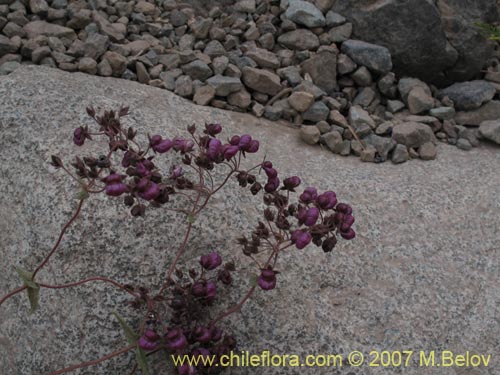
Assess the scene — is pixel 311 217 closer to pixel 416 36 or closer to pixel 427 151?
pixel 427 151

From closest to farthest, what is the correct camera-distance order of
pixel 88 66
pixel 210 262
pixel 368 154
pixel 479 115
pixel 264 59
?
pixel 210 262, pixel 368 154, pixel 88 66, pixel 264 59, pixel 479 115

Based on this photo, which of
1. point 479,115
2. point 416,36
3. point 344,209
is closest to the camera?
point 344,209

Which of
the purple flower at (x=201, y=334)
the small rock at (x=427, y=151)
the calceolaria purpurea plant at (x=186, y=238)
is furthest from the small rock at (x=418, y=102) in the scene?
the purple flower at (x=201, y=334)

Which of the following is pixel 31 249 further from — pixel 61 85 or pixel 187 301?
pixel 61 85

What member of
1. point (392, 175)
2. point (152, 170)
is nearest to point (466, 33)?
point (392, 175)

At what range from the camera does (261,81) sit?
9.30 ft

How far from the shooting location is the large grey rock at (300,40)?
10.1 ft

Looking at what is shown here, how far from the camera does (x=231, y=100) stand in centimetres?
280

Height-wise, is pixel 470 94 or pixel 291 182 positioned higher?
pixel 291 182

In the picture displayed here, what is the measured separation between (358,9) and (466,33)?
61cm

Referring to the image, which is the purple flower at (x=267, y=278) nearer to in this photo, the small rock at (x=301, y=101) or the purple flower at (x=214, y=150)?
the purple flower at (x=214, y=150)

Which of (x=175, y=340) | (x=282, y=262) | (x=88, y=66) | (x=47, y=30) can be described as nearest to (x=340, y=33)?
(x=88, y=66)

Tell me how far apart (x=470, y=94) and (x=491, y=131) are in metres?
0.30

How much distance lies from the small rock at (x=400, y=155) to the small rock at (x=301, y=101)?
17.3 inches
